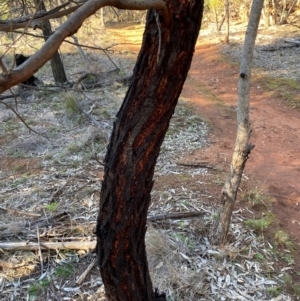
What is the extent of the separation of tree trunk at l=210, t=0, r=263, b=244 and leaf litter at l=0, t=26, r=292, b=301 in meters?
0.21

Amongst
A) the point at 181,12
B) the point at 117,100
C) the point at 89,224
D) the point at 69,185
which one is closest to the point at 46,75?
the point at 117,100

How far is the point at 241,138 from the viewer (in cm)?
383

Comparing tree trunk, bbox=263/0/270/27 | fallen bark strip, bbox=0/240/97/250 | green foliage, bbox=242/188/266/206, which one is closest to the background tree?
fallen bark strip, bbox=0/240/97/250

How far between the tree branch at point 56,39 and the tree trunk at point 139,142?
426 mm

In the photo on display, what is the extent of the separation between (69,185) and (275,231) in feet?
9.09

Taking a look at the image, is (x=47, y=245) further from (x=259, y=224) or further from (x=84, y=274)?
(x=259, y=224)

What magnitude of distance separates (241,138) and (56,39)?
2.85 meters

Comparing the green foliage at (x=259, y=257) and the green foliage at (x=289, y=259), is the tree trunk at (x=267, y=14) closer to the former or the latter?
the green foliage at (x=289, y=259)

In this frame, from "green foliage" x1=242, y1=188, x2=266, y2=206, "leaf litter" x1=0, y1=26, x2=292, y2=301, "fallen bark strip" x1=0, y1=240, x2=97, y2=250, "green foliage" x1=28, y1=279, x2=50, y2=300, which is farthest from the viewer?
"green foliage" x1=242, y1=188, x2=266, y2=206

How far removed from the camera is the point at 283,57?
1370 cm

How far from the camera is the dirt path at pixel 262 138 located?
537 cm

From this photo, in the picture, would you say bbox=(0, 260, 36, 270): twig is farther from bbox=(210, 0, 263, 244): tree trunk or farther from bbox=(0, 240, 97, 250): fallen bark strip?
bbox=(210, 0, 263, 244): tree trunk

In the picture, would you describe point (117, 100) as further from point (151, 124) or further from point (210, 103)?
point (151, 124)

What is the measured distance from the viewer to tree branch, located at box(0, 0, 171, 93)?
1.13 metres
